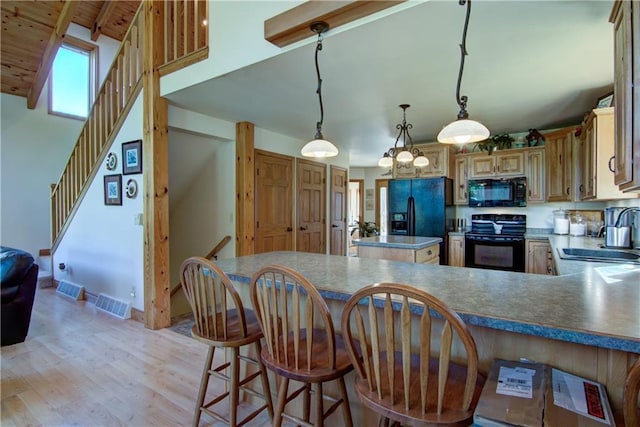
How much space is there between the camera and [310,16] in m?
2.13

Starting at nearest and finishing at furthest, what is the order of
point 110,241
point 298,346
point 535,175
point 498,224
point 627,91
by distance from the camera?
point 298,346, point 627,91, point 110,241, point 535,175, point 498,224

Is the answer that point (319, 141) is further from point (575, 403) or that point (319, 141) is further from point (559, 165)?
point (559, 165)

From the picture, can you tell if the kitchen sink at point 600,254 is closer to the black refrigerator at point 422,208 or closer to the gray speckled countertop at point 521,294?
the gray speckled countertop at point 521,294

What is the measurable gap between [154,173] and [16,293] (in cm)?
161

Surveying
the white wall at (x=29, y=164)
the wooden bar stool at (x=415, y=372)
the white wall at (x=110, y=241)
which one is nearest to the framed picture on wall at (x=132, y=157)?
the white wall at (x=110, y=241)

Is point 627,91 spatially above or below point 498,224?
above

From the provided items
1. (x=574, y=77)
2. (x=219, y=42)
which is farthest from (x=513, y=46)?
(x=219, y=42)

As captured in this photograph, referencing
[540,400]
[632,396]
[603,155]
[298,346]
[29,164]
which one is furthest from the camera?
[29,164]

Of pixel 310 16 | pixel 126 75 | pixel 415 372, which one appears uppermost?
pixel 126 75

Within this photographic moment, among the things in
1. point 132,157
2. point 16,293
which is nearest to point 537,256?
point 132,157

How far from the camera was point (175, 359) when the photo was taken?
2805 millimetres

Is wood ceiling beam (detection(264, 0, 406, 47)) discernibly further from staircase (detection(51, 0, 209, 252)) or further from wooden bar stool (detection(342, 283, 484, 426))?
wooden bar stool (detection(342, 283, 484, 426))

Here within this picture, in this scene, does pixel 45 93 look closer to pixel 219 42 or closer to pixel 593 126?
pixel 219 42

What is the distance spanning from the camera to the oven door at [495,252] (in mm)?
4301
